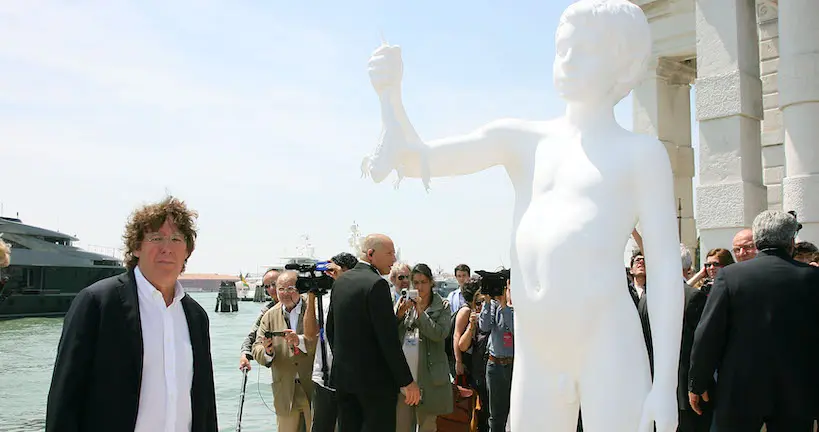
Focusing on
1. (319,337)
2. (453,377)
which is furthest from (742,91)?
(319,337)

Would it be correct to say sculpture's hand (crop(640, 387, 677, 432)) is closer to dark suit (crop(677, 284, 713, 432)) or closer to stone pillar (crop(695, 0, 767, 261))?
dark suit (crop(677, 284, 713, 432))

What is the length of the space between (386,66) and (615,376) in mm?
1618

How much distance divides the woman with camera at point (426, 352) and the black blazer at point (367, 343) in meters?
0.86

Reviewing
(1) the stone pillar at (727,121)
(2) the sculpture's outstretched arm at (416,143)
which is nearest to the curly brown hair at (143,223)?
(2) the sculpture's outstretched arm at (416,143)

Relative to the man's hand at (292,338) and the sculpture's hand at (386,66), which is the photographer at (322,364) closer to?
the man's hand at (292,338)

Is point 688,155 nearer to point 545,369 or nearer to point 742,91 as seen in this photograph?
point 742,91

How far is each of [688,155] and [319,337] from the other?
7.09 metres

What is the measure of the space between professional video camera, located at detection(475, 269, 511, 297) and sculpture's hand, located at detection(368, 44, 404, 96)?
385cm

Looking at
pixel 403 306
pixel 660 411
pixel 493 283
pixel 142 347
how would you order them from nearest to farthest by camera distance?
pixel 660 411 → pixel 142 347 → pixel 403 306 → pixel 493 283

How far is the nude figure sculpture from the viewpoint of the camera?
110 inches

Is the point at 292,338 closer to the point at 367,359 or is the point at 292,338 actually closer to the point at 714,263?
the point at 367,359

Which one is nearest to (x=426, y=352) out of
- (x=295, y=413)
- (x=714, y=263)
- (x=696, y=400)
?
(x=295, y=413)

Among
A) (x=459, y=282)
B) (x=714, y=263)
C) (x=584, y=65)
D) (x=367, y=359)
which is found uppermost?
(x=584, y=65)

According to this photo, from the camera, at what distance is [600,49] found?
300 cm
